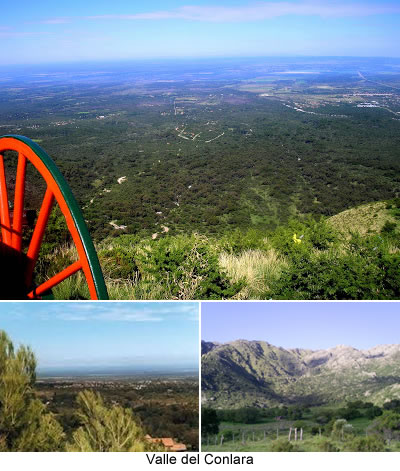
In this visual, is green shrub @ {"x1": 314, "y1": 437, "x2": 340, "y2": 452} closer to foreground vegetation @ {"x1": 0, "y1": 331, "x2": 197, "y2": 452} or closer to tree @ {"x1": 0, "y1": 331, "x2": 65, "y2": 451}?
foreground vegetation @ {"x1": 0, "y1": 331, "x2": 197, "y2": 452}

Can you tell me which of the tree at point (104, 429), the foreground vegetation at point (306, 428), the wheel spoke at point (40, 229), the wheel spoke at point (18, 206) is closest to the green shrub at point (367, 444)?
the foreground vegetation at point (306, 428)

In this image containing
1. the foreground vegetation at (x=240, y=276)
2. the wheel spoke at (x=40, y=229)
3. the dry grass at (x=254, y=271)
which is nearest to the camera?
the wheel spoke at (x=40, y=229)

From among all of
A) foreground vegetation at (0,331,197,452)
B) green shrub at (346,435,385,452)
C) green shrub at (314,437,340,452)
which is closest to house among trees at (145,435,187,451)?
foreground vegetation at (0,331,197,452)

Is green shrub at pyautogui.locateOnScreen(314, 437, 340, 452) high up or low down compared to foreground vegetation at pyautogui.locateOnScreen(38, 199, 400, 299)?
down

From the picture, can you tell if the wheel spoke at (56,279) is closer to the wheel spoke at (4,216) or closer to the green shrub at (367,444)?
the wheel spoke at (4,216)
